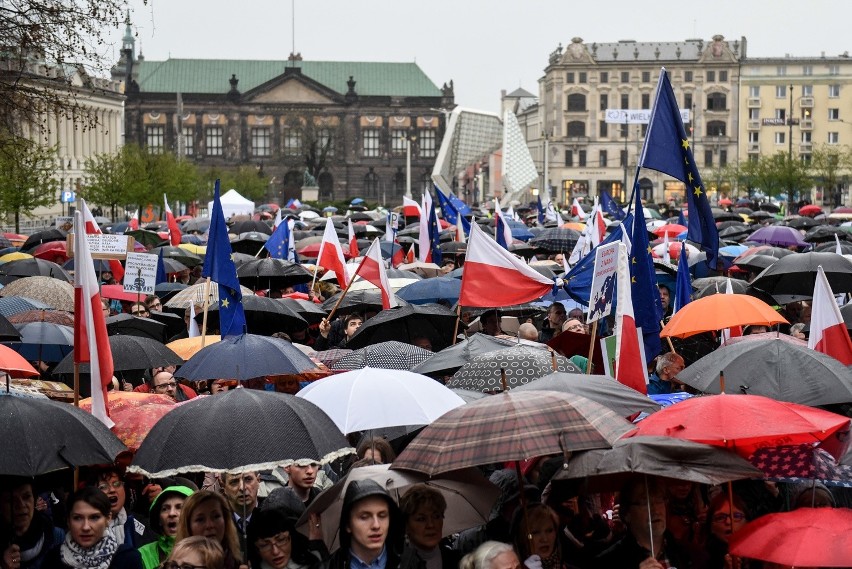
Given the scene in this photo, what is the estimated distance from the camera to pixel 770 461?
24.2ft

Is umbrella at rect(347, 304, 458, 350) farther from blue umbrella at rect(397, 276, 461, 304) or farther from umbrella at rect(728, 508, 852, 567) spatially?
umbrella at rect(728, 508, 852, 567)

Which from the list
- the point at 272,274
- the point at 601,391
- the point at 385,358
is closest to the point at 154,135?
the point at 272,274

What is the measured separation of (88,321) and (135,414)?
0.59 meters

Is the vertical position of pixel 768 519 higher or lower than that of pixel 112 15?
lower

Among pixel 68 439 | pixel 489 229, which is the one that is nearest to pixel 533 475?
pixel 68 439

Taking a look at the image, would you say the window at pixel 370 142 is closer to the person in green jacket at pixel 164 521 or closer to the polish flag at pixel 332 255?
the polish flag at pixel 332 255

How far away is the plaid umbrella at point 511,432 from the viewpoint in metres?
6.35

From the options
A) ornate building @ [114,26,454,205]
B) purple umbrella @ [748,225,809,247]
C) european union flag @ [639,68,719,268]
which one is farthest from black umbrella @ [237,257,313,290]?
ornate building @ [114,26,454,205]

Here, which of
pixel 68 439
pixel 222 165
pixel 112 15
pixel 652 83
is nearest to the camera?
pixel 68 439

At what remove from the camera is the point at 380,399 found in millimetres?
8242

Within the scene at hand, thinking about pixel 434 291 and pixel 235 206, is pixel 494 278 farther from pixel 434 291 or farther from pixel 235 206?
pixel 235 206

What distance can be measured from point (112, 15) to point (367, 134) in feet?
326

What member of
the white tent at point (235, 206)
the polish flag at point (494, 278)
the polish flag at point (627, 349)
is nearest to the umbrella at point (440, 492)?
the polish flag at point (627, 349)

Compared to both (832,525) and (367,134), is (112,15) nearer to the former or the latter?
(832,525)
